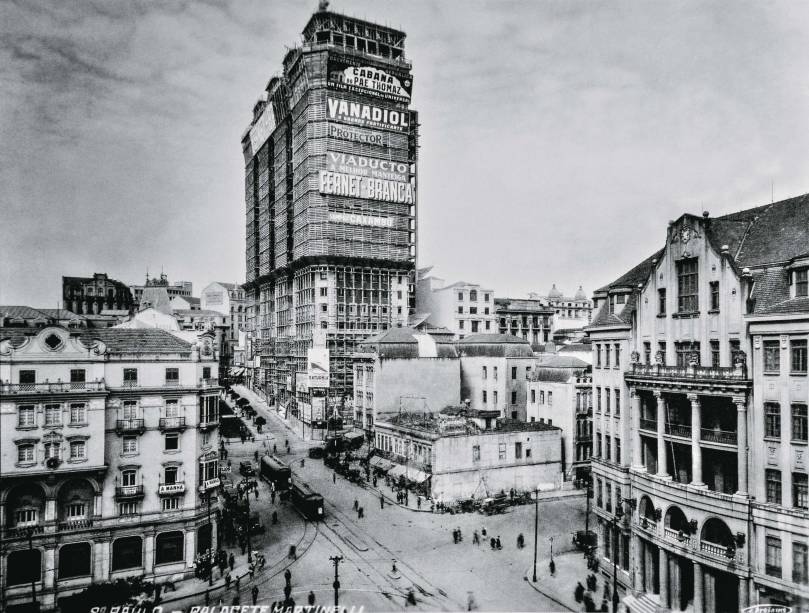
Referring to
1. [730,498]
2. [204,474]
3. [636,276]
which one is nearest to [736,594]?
[730,498]

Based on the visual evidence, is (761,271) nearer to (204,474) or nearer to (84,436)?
(204,474)

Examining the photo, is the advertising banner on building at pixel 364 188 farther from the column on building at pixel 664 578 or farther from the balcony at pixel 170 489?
the column on building at pixel 664 578

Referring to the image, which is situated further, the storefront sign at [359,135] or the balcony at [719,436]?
the storefront sign at [359,135]

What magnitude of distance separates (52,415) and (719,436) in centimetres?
3832

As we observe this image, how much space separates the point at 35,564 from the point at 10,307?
16.7 meters

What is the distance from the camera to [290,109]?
11994cm

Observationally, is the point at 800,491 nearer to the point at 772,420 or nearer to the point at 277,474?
the point at 772,420

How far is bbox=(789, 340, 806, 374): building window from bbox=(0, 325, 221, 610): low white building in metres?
35.0

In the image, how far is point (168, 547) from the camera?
40.9 meters

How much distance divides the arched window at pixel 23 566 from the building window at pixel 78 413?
297 inches

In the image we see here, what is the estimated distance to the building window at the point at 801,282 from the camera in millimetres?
31328

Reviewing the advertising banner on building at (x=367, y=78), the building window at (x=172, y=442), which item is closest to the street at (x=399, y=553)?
the building window at (x=172, y=442)

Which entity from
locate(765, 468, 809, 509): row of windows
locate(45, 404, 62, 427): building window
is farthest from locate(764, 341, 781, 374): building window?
locate(45, 404, 62, 427): building window

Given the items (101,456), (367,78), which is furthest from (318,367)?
(101,456)
